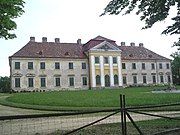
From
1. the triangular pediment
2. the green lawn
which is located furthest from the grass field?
the triangular pediment

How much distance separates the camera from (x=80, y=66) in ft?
192

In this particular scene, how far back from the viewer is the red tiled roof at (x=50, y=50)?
54344 millimetres

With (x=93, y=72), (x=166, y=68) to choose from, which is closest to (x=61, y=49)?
(x=93, y=72)

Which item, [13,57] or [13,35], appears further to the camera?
[13,57]

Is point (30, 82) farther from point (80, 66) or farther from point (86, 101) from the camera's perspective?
point (86, 101)

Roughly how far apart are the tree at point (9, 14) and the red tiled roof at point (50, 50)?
35922mm

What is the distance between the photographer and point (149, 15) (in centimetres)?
1123

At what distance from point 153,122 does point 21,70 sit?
45061 millimetres

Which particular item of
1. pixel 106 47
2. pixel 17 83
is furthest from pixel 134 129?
pixel 106 47

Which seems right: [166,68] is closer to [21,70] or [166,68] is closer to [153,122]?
[21,70]

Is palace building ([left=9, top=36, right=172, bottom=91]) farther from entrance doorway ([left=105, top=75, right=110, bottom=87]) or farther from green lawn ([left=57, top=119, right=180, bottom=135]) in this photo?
green lawn ([left=57, top=119, right=180, bottom=135])

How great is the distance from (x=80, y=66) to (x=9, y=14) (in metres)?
41.9

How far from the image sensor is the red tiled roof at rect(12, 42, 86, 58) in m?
54.3

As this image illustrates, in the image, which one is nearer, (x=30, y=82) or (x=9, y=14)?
(x=9, y=14)
